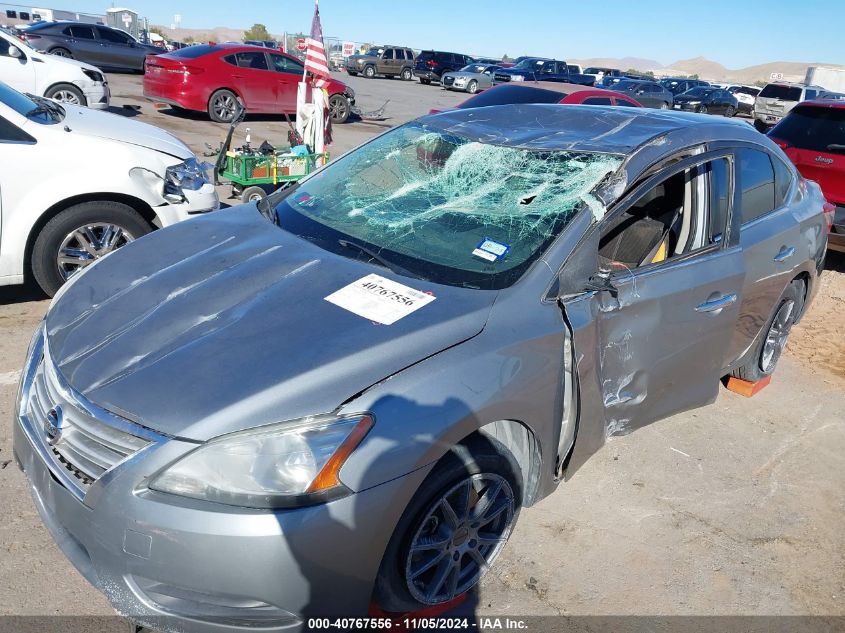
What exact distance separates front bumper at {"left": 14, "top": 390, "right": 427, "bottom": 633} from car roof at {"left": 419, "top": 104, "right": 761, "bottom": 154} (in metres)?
1.90

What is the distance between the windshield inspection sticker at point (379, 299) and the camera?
8.00 feet

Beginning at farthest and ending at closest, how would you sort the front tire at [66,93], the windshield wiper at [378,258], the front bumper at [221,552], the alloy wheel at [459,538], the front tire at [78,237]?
the front tire at [66,93]
the front tire at [78,237]
the windshield wiper at [378,258]
the alloy wheel at [459,538]
the front bumper at [221,552]

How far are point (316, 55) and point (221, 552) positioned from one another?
8.32 m

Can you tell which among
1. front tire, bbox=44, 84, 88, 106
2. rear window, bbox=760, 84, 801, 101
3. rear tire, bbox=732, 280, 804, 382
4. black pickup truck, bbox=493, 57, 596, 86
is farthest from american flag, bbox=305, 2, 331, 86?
black pickup truck, bbox=493, 57, 596, 86

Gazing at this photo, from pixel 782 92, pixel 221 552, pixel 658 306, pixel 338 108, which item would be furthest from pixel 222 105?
pixel 782 92

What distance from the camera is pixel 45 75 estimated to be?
453 inches

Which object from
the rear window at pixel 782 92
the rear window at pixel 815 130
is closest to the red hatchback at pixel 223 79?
the rear window at pixel 815 130

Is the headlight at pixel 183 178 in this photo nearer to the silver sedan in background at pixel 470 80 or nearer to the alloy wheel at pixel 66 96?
the alloy wheel at pixel 66 96

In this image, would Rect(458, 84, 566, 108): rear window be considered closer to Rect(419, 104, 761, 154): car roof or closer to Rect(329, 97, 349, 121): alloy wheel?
Rect(419, 104, 761, 154): car roof

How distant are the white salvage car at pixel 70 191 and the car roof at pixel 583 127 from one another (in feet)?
7.52

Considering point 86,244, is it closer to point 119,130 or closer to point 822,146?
point 119,130

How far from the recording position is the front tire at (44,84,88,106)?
11.6 m

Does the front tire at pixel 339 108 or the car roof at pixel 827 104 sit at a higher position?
the car roof at pixel 827 104

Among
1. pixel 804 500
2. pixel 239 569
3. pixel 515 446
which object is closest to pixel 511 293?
pixel 515 446
